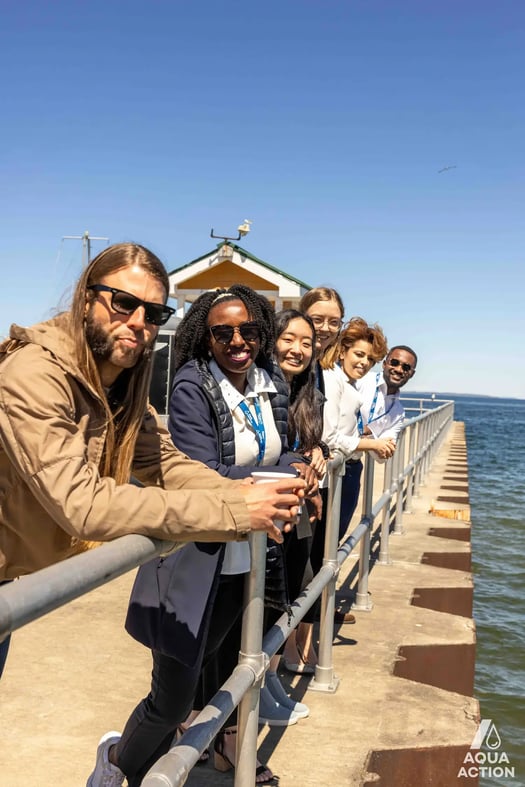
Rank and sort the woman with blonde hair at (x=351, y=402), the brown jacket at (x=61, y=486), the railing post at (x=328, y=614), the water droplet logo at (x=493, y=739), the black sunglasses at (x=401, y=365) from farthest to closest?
the black sunglasses at (x=401, y=365), the water droplet logo at (x=493, y=739), the woman with blonde hair at (x=351, y=402), the railing post at (x=328, y=614), the brown jacket at (x=61, y=486)

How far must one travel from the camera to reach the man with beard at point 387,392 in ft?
17.1

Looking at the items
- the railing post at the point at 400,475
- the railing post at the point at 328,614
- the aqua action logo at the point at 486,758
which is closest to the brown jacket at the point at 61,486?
the railing post at the point at 328,614

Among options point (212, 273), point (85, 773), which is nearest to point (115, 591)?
point (85, 773)

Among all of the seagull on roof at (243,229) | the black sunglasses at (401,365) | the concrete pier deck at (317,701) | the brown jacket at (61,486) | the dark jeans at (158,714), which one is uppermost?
the seagull on roof at (243,229)

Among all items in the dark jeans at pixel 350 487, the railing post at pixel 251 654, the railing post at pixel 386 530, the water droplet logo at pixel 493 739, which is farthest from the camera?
the railing post at pixel 386 530

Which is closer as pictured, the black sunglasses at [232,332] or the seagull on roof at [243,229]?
the black sunglasses at [232,332]

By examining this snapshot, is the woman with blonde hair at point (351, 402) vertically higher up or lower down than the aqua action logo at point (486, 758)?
higher up

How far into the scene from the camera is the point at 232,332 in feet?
8.71

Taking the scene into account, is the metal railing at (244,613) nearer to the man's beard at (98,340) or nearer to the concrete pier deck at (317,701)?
the concrete pier deck at (317,701)

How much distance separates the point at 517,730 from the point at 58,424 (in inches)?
186

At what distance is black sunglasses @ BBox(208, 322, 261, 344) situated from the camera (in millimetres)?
2650

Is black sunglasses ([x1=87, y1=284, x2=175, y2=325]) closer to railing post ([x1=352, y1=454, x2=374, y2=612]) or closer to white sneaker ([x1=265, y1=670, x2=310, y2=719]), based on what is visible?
white sneaker ([x1=265, y1=670, x2=310, y2=719])

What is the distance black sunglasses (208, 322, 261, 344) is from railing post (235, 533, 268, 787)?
0.84m

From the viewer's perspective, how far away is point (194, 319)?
2.74 meters
